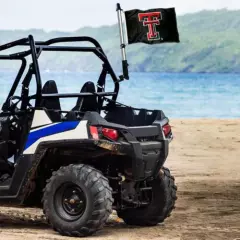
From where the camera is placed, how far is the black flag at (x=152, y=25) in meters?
13.8

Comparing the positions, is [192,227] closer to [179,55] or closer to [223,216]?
[223,216]

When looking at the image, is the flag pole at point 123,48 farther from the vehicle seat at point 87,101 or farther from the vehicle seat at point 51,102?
the vehicle seat at point 51,102

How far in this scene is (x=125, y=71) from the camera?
11961 mm

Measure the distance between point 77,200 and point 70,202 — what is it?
8 cm

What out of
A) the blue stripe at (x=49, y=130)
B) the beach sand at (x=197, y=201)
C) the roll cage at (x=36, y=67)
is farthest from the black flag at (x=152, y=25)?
the blue stripe at (x=49, y=130)

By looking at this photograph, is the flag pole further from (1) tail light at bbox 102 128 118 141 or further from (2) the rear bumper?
(1) tail light at bbox 102 128 118 141

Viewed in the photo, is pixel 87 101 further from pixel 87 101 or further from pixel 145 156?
pixel 145 156

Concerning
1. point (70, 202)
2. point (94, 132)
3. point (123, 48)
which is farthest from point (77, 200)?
point (123, 48)

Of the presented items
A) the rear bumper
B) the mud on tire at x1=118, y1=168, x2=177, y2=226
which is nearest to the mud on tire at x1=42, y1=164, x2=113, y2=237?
the rear bumper

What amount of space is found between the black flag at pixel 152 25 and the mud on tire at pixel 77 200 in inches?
130

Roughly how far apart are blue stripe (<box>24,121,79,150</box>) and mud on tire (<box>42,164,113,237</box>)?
365 millimetres

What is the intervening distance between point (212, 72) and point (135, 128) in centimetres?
13837

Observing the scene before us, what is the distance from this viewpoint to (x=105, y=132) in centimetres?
1070

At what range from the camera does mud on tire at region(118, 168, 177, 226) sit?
11.7m
